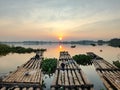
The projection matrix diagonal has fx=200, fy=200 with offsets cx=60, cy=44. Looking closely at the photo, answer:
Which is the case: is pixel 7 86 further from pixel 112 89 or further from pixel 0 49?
pixel 0 49

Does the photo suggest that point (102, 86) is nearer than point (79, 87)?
No

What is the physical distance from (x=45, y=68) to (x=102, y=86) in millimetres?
11337

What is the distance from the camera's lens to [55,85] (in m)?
17.7

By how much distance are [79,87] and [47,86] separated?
14.8ft

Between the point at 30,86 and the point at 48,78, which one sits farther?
the point at 48,78

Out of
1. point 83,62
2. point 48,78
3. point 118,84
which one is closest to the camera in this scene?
point 118,84

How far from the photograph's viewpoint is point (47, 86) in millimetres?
20984

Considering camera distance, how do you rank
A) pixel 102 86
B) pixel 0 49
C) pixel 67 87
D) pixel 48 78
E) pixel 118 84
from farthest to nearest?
1. pixel 0 49
2. pixel 48 78
3. pixel 102 86
4. pixel 118 84
5. pixel 67 87

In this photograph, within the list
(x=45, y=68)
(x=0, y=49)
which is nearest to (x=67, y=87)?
(x=45, y=68)

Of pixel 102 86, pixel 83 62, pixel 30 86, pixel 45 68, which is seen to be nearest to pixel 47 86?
pixel 30 86

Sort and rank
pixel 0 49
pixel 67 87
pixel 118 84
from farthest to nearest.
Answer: pixel 0 49
pixel 118 84
pixel 67 87

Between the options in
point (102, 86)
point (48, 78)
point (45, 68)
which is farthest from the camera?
point (45, 68)

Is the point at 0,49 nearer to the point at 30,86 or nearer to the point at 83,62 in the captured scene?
the point at 83,62

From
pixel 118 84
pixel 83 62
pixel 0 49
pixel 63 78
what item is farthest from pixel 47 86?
pixel 0 49
